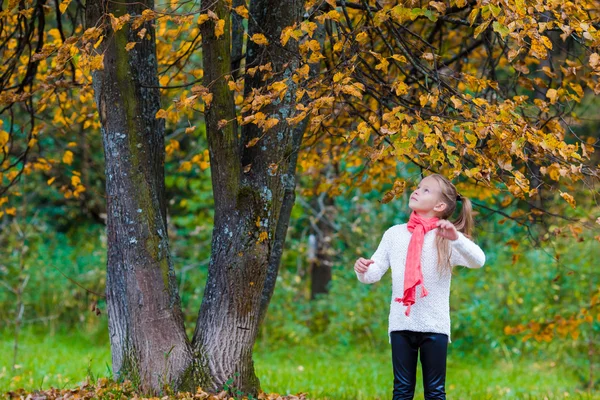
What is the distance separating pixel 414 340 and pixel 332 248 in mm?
6788

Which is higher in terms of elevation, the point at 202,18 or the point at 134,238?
the point at 202,18

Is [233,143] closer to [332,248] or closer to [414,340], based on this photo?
[414,340]

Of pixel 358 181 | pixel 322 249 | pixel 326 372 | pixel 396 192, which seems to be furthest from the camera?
pixel 322 249

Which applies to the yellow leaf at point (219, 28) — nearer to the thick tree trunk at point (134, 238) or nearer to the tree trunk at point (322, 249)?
the thick tree trunk at point (134, 238)

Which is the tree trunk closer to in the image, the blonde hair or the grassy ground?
the grassy ground

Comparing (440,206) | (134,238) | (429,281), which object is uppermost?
(440,206)

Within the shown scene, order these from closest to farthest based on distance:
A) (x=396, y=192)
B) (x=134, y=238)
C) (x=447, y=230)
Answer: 1. (x=447, y=230)
2. (x=396, y=192)
3. (x=134, y=238)

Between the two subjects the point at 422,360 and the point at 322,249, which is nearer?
the point at 422,360

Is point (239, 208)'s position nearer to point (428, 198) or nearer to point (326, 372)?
point (428, 198)

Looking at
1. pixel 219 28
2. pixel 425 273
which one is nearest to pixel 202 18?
pixel 219 28

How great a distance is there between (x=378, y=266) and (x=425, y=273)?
0.81 ft

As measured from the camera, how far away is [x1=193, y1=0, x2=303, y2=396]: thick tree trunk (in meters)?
4.12

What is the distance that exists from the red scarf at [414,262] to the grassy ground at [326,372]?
186 centimetres

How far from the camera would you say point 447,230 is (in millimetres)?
3469
